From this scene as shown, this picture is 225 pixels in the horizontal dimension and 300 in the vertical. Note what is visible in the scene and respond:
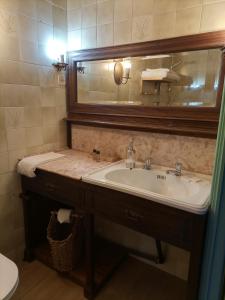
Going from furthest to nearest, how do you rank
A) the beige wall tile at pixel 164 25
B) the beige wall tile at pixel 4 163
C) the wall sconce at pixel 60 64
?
1. the wall sconce at pixel 60 64
2. the beige wall tile at pixel 4 163
3. the beige wall tile at pixel 164 25

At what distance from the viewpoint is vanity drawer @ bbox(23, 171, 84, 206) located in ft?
4.54

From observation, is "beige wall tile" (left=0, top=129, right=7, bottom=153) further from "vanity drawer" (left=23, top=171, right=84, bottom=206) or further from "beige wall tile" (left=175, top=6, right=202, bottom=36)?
"beige wall tile" (left=175, top=6, right=202, bottom=36)

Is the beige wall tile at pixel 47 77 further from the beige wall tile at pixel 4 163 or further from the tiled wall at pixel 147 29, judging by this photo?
the beige wall tile at pixel 4 163

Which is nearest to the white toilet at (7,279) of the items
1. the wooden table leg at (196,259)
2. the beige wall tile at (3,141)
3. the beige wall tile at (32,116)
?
the beige wall tile at (3,141)

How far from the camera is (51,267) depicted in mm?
1727

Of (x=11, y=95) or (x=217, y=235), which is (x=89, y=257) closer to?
(x=217, y=235)

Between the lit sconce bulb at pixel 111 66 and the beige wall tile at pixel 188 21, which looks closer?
the beige wall tile at pixel 188 21

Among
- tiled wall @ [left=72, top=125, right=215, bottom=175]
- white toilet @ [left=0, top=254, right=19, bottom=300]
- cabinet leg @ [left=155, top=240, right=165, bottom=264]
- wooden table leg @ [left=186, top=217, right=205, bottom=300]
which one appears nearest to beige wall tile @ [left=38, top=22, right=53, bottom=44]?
tiled wall @ [left=72, top=125, right=215, bottom=175]

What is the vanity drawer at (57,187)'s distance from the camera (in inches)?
54.4

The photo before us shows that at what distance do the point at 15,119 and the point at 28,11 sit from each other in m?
0.78

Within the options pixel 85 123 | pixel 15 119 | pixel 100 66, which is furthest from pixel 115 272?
pixel 100 66

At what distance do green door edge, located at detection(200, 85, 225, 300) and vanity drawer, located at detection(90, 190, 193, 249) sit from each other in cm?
10

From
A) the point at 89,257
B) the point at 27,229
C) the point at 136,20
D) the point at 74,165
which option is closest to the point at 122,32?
the point at 136,20

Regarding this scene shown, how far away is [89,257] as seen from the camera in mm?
1423
